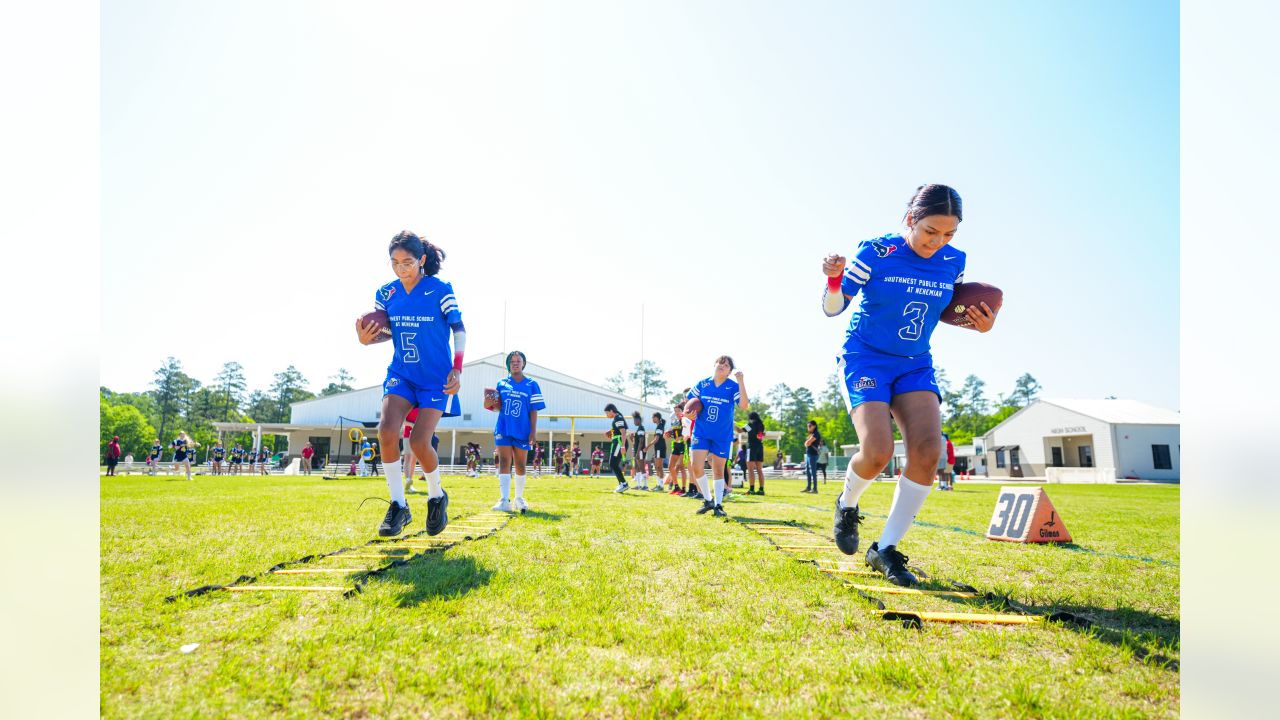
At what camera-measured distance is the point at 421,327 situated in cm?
552

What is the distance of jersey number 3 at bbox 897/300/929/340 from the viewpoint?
4.19 meters

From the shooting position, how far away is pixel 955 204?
4059mm

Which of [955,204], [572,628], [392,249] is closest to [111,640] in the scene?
[572,628]

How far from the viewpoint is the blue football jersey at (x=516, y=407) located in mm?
8875

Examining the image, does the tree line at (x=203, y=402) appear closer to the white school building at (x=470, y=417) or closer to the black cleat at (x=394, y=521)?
the white school building at (x=470, y=417)

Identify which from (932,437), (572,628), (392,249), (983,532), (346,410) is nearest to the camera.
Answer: (572,628)

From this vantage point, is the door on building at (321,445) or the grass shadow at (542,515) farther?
the door on building at (321,445)

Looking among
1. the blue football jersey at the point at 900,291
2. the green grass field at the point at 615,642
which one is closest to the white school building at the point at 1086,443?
the blue football jersey at the point at 900,291

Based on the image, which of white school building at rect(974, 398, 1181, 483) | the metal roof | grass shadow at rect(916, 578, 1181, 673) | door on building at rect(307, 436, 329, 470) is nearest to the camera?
grass shadow at rect(916, 578, 1181, 673)

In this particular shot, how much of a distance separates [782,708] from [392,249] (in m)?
4.86

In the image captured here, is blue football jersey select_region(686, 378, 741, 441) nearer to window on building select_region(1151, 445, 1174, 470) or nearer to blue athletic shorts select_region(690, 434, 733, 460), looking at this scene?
blue athletic shorts select_region(690, 434, 733, 460)

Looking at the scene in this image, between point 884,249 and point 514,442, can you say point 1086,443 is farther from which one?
point 884,249

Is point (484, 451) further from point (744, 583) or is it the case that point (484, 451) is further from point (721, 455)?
point (744, 583)

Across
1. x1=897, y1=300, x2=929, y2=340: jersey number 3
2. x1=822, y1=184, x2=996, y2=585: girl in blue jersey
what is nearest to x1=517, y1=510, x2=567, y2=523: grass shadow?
x1=822, y1=184, x2=996, y2=585: girl in blue jersey
